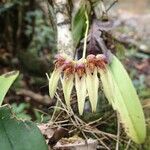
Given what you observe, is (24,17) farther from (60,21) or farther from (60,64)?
(60,64)

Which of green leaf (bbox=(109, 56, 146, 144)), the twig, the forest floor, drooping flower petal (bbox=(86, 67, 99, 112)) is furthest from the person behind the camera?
the twig

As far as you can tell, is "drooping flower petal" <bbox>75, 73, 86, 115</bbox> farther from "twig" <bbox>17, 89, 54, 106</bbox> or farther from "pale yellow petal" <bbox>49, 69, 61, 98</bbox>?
"twig" <bbox>17, 89, 54, 106</bbox>

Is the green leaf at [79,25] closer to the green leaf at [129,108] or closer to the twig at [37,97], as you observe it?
the green leaf at [129,108]

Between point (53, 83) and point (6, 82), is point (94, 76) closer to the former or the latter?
point (53, 83)

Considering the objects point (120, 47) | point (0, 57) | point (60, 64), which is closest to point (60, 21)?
point (120, 47)

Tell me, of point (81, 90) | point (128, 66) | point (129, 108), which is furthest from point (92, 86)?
point (128, 66)

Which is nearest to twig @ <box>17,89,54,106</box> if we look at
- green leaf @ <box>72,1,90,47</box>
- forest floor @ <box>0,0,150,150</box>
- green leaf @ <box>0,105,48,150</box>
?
forest floor @ <box>0,0,150,150</box>
